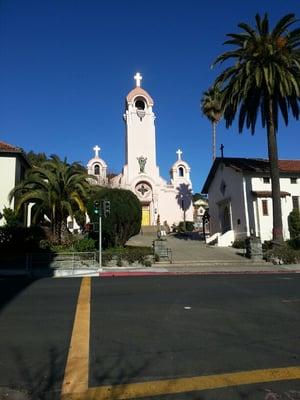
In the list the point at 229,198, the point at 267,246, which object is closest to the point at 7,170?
the point at 229,198

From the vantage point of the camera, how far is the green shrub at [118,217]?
25.3 metres

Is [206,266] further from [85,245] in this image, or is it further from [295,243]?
[295,243]

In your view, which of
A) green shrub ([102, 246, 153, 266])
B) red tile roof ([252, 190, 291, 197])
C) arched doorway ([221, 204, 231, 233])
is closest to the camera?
green shrub ([102, 246, 153, 266])

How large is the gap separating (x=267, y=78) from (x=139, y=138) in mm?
30235

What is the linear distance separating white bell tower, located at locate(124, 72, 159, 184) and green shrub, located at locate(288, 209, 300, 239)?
24085mm

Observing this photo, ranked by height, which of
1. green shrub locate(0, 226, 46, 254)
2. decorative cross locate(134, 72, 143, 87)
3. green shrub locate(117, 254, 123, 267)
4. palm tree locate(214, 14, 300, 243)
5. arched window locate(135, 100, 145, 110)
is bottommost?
green shrub locate(117, 254, 123, 267)

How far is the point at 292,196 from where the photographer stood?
34.8m

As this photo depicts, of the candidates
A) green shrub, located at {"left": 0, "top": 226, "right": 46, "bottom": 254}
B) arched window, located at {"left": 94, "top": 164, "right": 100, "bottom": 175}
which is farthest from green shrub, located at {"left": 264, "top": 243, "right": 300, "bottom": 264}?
arched window, located at {"left": 94, "top": 164, "right": 100, "bottom": 175}

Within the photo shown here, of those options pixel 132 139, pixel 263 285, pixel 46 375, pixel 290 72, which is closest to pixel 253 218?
pixel 290 72

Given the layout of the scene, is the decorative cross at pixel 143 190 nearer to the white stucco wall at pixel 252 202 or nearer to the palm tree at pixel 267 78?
the white stucco wall at pixel 252 202

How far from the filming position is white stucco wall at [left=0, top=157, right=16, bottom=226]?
29812 millimetres

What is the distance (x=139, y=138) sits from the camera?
2172 inches

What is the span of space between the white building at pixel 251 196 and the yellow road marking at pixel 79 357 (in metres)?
25.7

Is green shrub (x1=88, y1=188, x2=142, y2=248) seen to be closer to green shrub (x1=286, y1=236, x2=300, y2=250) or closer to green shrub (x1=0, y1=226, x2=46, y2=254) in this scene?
green shrub (x1=0, y1=226, x2=46, y2=254)
